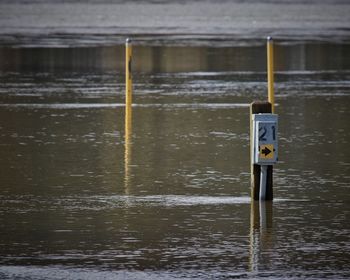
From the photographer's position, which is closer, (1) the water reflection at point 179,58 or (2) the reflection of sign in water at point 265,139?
(2) the reflection of sign in water at point 265,139

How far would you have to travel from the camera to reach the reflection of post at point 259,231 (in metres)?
9.58

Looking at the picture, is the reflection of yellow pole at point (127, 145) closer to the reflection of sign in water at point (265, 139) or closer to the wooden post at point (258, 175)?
the wooden post at point (258, 175)

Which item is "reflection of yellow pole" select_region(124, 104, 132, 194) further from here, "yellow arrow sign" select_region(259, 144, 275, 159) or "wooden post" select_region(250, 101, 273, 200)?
"yellow arrow sign" select_region(259, 144, 275, 159)

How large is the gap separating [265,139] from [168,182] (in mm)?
1719

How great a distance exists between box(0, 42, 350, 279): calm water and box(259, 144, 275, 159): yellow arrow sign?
0.40 meters

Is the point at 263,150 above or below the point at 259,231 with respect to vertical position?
above

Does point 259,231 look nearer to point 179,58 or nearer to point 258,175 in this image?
point 258,175

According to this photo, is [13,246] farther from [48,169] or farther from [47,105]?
[47,105]

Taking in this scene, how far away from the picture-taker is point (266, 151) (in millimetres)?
11883

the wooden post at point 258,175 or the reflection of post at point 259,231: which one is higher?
the wooden post at point 258,175

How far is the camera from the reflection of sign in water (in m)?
11.9

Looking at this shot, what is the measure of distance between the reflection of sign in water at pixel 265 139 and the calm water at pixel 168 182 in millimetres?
381

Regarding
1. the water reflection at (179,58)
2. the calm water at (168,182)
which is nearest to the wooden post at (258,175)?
the calm water at (168,182)

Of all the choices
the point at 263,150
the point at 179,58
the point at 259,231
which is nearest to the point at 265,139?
the point at 263,150
